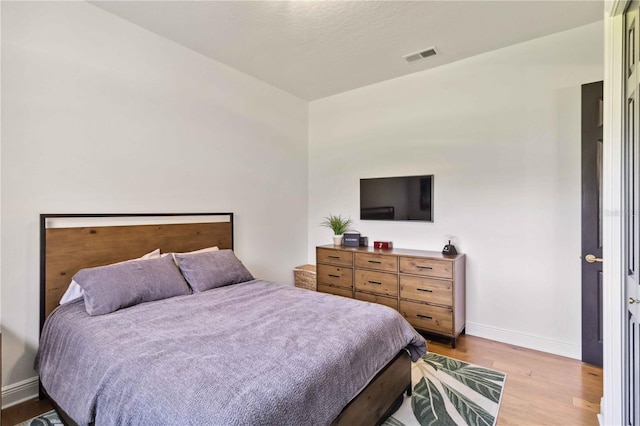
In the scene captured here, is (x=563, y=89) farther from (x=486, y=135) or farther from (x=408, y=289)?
(x=408, y=289)

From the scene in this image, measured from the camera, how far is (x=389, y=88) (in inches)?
151

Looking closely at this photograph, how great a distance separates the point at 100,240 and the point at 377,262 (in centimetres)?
253

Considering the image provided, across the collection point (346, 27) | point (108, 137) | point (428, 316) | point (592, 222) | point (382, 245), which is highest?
point (346, 27)

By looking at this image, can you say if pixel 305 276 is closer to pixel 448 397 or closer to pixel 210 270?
pixel 210 270

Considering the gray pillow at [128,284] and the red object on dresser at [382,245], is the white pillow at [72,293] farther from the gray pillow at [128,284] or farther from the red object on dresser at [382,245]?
the red object on dresser at [382,245]

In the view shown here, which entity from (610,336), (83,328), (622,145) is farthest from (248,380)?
(622,145)

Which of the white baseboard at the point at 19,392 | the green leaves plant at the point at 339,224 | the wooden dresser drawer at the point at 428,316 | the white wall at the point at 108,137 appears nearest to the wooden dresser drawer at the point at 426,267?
the wooden dresser drawer at the point at 428,316

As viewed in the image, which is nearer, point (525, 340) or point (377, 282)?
point (525, 340)

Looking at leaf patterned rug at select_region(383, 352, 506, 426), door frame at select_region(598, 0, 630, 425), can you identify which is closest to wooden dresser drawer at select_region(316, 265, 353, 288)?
leaf patterned rug at select_region(383, 352, 506, 426)

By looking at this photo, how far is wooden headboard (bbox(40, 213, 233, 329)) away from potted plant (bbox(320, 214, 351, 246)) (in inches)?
62.6

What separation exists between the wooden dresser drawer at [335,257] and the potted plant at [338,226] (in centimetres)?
29

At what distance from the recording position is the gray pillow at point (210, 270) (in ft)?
8.46

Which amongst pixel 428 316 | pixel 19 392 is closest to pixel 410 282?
pixel 428 316

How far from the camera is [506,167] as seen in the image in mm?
3082
